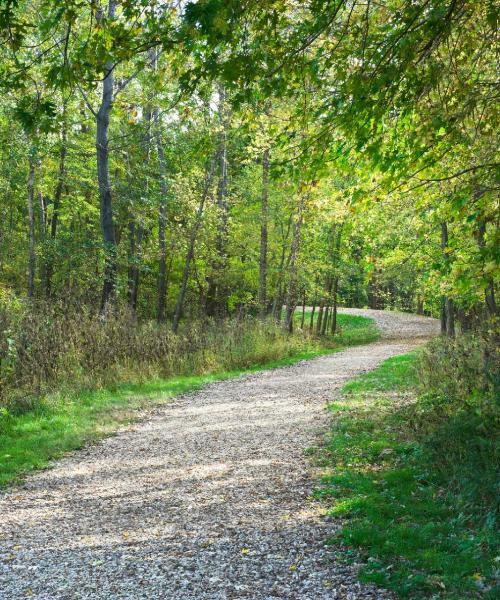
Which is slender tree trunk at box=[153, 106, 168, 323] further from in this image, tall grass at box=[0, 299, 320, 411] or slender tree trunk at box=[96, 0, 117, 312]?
tall grass at box=[0, 299, 320, 411]

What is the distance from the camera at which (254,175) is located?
81.2 ft

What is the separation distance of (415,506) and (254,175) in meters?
21.0

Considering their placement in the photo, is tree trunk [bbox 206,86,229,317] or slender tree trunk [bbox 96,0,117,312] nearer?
slender tree trunk [bbox 96,0,117,312]

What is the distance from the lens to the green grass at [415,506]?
3.96 metres

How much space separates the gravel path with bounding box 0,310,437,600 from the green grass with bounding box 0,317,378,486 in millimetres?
310

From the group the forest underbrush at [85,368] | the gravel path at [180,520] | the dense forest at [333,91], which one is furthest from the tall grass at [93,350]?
the dense forest at [333,91]

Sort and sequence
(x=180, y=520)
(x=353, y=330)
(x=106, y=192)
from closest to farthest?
(x=180, y=520) < (x=106, y=192) < (x=353, y=330)

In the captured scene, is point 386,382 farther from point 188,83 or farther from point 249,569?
point 188,83

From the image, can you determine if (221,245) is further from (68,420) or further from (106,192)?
(68,420)

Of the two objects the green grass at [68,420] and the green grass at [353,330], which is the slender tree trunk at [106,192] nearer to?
the green grass at [68,420]

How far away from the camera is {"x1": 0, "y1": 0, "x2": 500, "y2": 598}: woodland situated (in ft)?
14.0

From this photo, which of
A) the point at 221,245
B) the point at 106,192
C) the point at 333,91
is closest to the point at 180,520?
the point at 333,91

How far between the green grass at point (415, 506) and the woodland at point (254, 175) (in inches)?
5.9

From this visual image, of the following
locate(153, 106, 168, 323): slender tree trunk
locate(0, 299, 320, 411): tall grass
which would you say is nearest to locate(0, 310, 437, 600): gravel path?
locate(0, 299, 320, 411): tall grass
